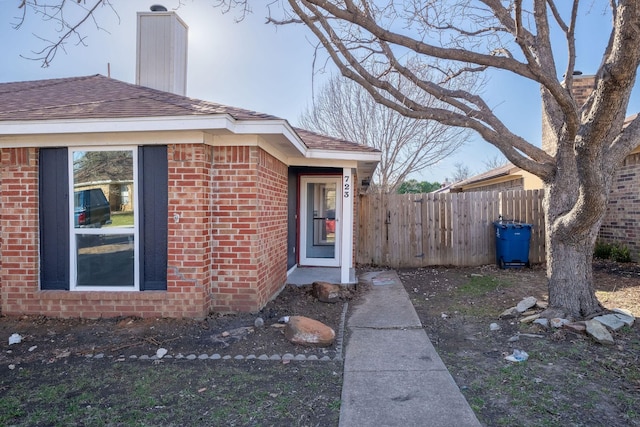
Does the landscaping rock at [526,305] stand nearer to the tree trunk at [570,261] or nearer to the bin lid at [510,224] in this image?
the tree trunk at [570,261]

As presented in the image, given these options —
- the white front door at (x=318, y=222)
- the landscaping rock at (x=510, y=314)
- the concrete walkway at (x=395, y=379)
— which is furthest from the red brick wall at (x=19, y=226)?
the landscaping rock at (x=510, y=314)

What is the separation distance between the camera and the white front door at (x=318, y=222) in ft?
30.3

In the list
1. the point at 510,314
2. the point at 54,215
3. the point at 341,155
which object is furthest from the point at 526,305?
the point at 54,215

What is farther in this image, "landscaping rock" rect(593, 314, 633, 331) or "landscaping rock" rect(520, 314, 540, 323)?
"landscaping rock" rect(520, 314, 540, 323)

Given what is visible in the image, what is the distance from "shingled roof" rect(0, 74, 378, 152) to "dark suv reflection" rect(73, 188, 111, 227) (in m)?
1.00

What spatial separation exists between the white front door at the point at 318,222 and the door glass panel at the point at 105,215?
14.8 ft

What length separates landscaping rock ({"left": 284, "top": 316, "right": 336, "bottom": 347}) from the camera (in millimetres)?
4382

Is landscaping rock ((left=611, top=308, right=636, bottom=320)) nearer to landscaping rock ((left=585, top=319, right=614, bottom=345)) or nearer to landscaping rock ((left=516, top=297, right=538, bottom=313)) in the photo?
landscaping rock ((left=585, top=319, right=614, bottom=345))

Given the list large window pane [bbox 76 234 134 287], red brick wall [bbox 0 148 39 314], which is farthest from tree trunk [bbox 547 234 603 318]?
red brick wall [bbox 0 148 39 314]

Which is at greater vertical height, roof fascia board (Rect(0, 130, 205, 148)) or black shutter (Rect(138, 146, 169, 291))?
roof fascia board (Rect(0, 130, 205, 148))

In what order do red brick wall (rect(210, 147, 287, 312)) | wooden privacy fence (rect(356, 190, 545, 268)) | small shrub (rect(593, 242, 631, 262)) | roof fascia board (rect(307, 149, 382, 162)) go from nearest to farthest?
red brick wall (rect(210, 147, 287, 312)) → roof fascia board (rect(307, 149, 382, 162)) → small shrub (rect(593, 242, 631, 262)) → wooden privacy fence (rect(356, 190, 545, 268))

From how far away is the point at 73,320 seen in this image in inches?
205

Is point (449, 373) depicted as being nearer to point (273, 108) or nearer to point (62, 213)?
point (62, 213)

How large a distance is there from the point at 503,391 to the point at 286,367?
1.92 meters
